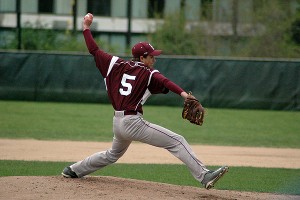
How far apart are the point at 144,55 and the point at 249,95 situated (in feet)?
47.2

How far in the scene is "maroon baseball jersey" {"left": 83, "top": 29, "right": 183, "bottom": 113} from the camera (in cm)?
800

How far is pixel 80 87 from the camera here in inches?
890

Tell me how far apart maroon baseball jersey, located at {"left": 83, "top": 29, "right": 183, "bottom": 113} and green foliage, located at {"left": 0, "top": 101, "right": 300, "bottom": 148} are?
7.09 m

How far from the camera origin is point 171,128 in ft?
57.7

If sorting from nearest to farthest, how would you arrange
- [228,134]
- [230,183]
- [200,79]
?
[230,183], [228,134], [200,79]

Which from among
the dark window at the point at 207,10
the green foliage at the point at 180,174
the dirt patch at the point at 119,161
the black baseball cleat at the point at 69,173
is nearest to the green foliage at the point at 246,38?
the dark window at the point at 207,10

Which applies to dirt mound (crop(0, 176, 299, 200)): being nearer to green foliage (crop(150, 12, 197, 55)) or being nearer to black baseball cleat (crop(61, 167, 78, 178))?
black baseball cleat (crop(61, 167, 78, 178))

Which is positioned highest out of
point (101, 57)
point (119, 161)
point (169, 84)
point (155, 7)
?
point (101, 57)

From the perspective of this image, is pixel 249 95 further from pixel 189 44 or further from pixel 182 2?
pixel 182 2

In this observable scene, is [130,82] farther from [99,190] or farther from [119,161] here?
[119,161]

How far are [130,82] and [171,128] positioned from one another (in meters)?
9.59

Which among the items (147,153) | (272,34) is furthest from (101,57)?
(272,34)

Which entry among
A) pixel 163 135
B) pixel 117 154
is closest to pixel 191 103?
pixel 163 135

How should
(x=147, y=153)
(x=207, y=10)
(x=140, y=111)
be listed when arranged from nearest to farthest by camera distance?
(x=140, y=111) → (x=147, y=153) → (x=207, y=10)
